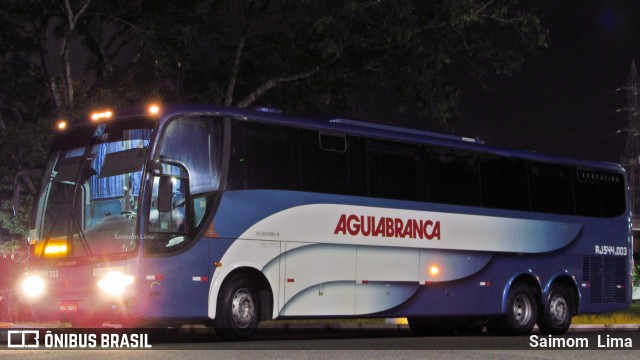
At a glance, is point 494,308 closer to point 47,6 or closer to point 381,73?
point 381,73

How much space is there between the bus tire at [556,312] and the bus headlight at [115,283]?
1000 centimetres

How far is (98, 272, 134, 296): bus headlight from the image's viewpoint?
1458 centimetres

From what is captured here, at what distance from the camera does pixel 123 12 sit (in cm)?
2823

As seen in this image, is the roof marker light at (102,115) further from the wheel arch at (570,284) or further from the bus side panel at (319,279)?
the wheel arch at (570,284)

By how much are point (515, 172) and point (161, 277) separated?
9.08 metres

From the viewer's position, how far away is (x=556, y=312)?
21.5 metres

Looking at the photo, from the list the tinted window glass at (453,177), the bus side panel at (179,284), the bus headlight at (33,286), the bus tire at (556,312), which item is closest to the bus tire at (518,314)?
the bus tire at (556,312)

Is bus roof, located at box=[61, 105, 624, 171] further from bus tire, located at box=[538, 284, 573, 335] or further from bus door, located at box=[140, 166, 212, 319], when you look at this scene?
bus tire, located at box=[538, 284, 573, 335]

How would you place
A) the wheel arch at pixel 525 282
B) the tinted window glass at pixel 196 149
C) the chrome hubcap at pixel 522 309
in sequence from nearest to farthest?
the tinted window glass at pixel 196 149
the wheel arch at pixel 525 282
the chrome hubcap at pixel 522 309

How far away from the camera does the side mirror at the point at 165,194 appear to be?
14.7 m

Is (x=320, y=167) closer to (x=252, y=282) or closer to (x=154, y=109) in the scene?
(x=252, y=282)

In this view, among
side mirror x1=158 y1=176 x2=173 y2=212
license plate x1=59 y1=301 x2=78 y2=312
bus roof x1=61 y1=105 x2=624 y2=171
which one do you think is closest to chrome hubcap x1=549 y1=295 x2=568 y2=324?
bus roof x1=61 y1=105 x2=624 y2=171

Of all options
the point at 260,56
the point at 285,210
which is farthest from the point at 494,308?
the point at 260,56

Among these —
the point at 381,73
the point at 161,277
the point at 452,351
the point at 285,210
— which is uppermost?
the point at 381,73
